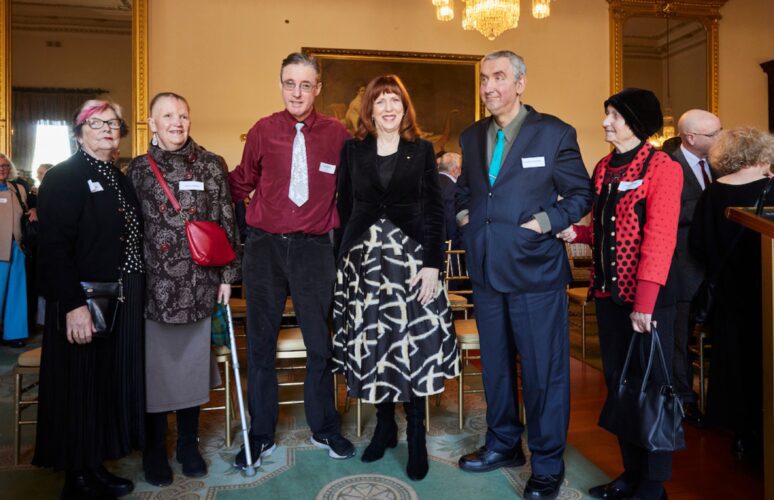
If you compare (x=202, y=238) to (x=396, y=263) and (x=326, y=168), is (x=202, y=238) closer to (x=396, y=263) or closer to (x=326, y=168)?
(x=326, y=168)

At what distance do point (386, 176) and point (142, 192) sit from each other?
1.03 m

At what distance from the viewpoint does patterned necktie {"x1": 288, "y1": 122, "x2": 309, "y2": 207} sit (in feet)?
9.29

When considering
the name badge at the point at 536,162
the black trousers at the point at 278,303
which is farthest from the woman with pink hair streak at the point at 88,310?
the name badge at the point at 536,162

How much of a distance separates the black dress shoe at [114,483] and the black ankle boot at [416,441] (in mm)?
1201

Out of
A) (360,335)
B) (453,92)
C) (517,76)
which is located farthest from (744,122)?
(360,335)

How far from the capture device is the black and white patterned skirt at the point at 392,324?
106 inches

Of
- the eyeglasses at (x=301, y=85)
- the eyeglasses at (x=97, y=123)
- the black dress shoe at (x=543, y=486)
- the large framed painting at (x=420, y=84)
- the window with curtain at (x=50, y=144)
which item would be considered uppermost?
the large framed painting at (x=420, y=84)

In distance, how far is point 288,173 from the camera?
2852 mm

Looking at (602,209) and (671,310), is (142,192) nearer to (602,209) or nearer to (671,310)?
(602,209)

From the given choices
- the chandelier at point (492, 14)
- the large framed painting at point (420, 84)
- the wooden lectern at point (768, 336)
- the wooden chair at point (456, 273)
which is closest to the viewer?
the wooden lectern at point (768, 336)

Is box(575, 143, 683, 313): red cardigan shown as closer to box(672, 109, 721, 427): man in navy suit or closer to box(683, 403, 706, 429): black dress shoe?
Answer: box(672, 109, 721, 427): man in navy suit

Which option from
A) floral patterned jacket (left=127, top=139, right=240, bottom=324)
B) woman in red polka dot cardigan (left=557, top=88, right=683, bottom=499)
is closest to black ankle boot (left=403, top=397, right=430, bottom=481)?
woman in red polka dot cardigan (left=557, top=88, right=683, bottom=499)

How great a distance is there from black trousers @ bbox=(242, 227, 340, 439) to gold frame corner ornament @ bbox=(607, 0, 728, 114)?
6832mm

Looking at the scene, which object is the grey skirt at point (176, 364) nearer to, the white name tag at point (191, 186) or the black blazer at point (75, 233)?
the black blazer at point (75, 233)
